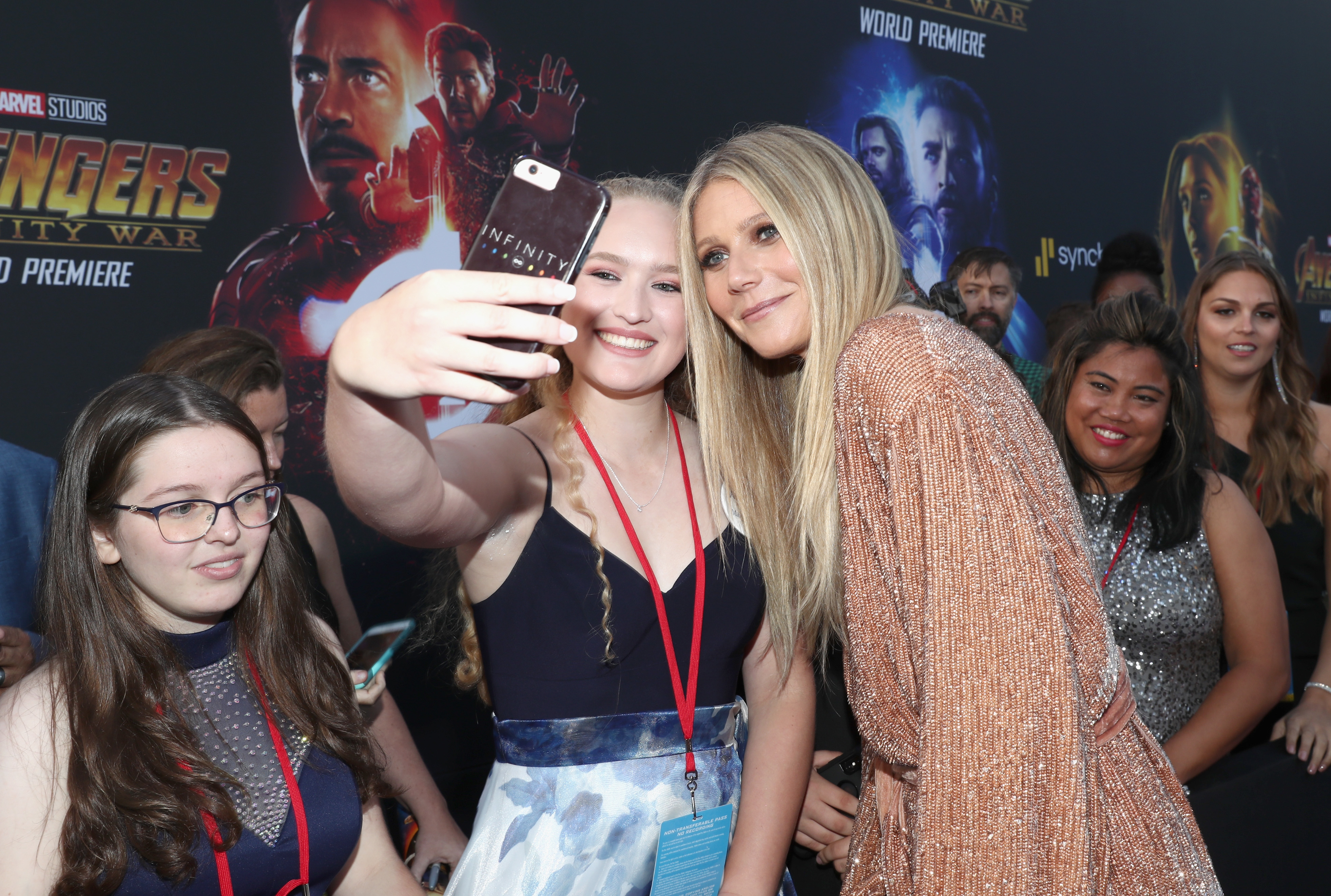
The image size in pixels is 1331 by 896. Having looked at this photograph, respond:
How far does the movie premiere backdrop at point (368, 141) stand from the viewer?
249cm

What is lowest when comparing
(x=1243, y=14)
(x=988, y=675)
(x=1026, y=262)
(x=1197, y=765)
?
(x=1197, y=765)

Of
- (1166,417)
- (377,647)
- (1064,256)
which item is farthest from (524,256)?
(1064,256)

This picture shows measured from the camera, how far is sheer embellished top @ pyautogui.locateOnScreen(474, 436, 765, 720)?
153 cm

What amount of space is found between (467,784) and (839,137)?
10.8ft

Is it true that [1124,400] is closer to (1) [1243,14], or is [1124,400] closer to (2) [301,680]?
(2) [301,680]

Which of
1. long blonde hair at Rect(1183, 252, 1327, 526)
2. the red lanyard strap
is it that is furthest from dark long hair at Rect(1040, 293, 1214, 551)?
the red lanyard strap

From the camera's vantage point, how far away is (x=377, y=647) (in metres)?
1.85

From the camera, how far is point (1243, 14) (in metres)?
6.71

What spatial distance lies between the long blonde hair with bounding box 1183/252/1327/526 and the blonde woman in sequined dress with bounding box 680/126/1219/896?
6.08 feet

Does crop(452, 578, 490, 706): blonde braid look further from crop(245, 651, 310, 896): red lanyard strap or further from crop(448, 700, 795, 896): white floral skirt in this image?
crop(245, 651, 310, 896): red lanyard strap

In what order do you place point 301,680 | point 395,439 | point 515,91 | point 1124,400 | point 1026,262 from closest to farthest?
point 395,439 < point 301,680 < point 1124,400 < point 515,91 < point 1026,262

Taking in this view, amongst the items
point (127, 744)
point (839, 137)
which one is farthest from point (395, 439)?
point (839, 137)

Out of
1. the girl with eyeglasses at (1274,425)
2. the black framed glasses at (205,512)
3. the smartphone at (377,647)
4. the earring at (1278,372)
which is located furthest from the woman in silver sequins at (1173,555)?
the black framed glasses at (205,512)

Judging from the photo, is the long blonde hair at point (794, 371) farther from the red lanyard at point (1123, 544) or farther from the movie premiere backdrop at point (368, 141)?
the red lanyard at point (1123, 544)
